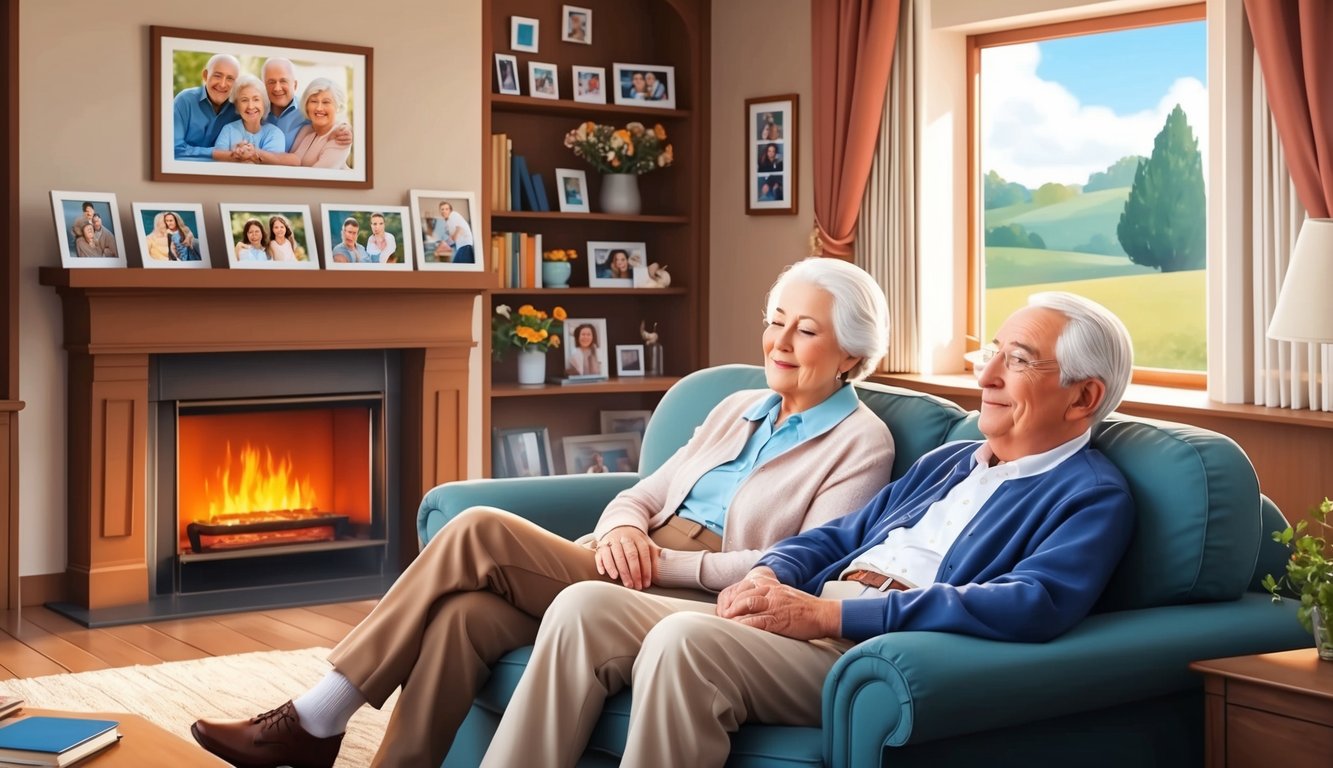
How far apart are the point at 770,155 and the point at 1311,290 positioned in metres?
3.46

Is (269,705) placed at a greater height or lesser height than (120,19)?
lesser

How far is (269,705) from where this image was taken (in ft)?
12.7

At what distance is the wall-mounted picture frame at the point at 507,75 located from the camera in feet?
20.5

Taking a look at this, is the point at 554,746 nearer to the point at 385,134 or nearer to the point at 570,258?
the point at 385,134

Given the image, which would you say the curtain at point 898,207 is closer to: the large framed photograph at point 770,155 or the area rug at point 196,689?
the large framed photograph at point 770,155

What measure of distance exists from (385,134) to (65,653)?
2.22 metres

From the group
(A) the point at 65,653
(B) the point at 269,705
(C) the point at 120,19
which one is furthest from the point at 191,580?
(C) the point at 120,19

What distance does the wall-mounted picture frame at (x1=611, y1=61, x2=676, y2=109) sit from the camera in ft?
21.5

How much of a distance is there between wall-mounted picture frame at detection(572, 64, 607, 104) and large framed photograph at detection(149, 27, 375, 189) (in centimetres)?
116

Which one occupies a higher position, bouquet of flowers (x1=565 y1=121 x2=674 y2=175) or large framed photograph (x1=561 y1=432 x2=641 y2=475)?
bouquet of flowers (x1=565 y1=121 x2=674 y2=175)

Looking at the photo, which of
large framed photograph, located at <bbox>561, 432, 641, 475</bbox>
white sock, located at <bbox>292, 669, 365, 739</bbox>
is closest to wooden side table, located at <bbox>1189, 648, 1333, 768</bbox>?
white sock, located at <bbox>292, 669, 365, 739</bbox>

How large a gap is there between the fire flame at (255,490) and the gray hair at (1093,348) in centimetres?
366

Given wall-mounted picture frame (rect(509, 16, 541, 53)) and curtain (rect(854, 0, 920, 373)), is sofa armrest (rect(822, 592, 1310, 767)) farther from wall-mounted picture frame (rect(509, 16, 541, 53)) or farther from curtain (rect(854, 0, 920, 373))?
wall-mounted picture frame (rect(509, 16, 541, 53))

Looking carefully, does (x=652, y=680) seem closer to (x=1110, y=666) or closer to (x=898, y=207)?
(x=1110, y=666)
